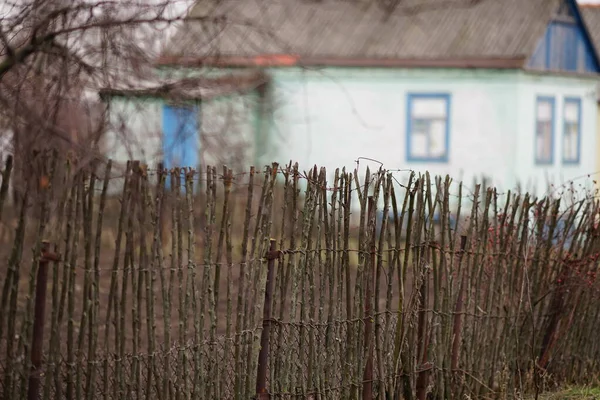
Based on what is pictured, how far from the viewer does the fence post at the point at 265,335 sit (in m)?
5.39

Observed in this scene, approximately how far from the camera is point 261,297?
541cm

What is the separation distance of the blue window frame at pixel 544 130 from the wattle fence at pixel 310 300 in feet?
41.6

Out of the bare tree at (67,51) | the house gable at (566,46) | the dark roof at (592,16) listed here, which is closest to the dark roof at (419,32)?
the house gable at (566,46)

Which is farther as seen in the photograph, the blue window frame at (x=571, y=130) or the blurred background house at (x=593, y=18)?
the blurred background house at (x=593, y=18)

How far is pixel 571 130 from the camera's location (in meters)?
21.1

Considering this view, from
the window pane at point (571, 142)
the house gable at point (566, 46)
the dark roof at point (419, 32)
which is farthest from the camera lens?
the window pane at point (571, 142)

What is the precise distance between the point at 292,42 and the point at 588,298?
1382cm

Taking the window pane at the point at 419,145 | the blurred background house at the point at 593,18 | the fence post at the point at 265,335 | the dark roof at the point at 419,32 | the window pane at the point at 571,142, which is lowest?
the fence post at the point at 265,335

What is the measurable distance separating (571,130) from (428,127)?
12.2 feet

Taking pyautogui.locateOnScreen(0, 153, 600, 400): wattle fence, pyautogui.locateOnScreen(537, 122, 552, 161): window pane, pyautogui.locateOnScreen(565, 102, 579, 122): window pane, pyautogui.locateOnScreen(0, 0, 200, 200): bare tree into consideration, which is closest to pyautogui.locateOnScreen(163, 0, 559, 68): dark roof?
pyautogui.locateOnScreen(537, 122, 552, 161): window pane

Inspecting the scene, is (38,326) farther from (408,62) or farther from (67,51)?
(408,62)

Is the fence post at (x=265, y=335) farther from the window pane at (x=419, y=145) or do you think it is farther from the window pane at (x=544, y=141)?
the window pane at (x=544, y=141)

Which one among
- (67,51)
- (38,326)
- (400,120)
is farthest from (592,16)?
(38,326)

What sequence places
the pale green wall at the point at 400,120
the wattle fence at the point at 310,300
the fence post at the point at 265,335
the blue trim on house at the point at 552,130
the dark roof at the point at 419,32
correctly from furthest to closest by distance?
the blue trim on house at the point at 552,130 → the dark roof at the point at 419,32 → the pale green wall at the point at 400,120 → the fence post at the point at 265,335 → the wattle fence at the point at 310,300
